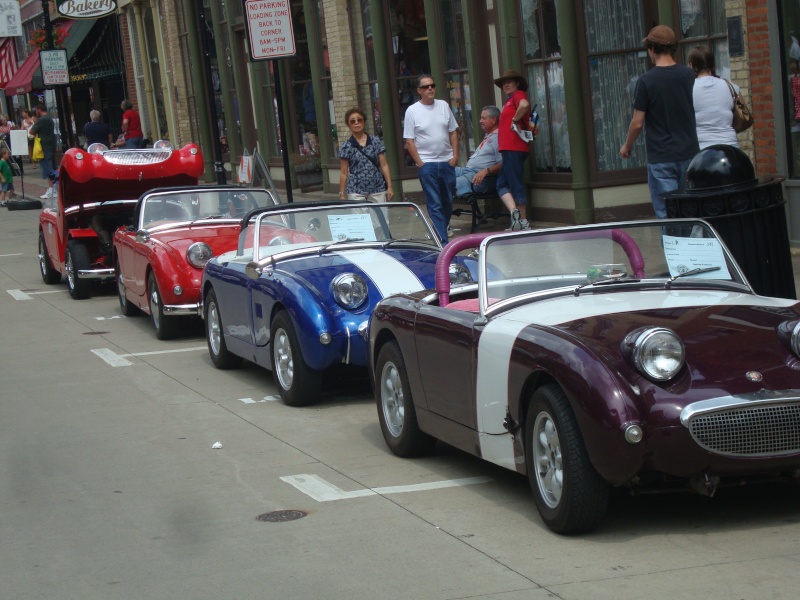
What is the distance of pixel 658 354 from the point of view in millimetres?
5508

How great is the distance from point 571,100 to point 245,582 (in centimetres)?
1140

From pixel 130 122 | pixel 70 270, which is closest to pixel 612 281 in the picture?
pixel 70 270

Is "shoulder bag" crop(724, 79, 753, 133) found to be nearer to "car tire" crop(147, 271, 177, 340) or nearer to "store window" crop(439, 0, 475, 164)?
"car tire" crop(147, 271, 177, 340)

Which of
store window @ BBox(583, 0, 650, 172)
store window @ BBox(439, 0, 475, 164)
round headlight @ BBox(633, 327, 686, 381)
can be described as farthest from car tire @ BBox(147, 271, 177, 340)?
round headlight @ BBox(633, 327, 686, 381)

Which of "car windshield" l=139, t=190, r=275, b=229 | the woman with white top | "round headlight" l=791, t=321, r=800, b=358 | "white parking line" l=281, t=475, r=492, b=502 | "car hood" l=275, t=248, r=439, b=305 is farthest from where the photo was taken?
"car windshield" l=139, t=190, r=275, b=229

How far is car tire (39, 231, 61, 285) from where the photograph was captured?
59.3 feet

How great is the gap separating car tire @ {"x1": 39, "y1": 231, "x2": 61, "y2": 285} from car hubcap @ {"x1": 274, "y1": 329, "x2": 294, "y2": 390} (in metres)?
9.32

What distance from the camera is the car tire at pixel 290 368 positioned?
9047 millimetres

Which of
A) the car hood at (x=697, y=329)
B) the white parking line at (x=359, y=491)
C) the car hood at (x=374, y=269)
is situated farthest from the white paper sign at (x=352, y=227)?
the car hood at (x=697, y=329)

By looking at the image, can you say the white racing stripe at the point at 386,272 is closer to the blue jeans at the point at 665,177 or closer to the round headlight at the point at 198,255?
the blue jeans at the point at 665,177

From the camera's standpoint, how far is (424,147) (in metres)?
14.8

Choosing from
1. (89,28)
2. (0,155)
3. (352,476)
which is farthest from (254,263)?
(89,28)

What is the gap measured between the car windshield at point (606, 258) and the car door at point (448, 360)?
0.27 meters

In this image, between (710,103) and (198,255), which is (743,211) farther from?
(198,255)
